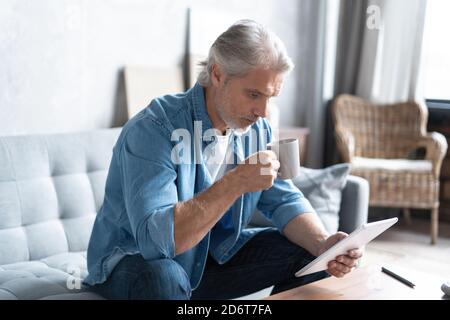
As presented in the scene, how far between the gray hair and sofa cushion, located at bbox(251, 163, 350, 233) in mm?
728

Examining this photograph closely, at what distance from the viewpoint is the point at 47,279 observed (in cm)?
156

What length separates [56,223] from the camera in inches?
72.4

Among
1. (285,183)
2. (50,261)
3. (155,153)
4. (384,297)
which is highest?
(155,153)

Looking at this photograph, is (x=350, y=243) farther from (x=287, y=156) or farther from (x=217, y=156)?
(x=217, y=156)

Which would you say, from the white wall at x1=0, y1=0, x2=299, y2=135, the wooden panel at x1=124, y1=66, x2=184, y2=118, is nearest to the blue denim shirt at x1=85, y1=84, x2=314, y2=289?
the white wall at x1=0, y1=0, x2=299, y2=135

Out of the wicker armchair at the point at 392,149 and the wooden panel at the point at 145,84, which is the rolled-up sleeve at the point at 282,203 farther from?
the wicker armchair at the point at 392,149

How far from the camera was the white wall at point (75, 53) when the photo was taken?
2.11 metres

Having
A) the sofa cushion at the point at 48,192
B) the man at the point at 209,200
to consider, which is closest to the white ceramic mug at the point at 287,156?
the man at the point at 209,200

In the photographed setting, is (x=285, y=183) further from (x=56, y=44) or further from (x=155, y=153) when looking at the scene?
(x=56, y=44)

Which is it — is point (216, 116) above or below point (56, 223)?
above

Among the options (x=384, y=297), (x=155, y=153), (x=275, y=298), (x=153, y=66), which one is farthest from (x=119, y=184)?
(x=153, y=66)

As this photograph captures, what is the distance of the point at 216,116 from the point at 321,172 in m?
0.74

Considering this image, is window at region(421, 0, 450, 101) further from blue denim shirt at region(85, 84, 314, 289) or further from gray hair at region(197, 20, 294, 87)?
gray hair at region(197, 20, 294, 87)

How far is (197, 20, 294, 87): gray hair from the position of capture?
1.39 meters
